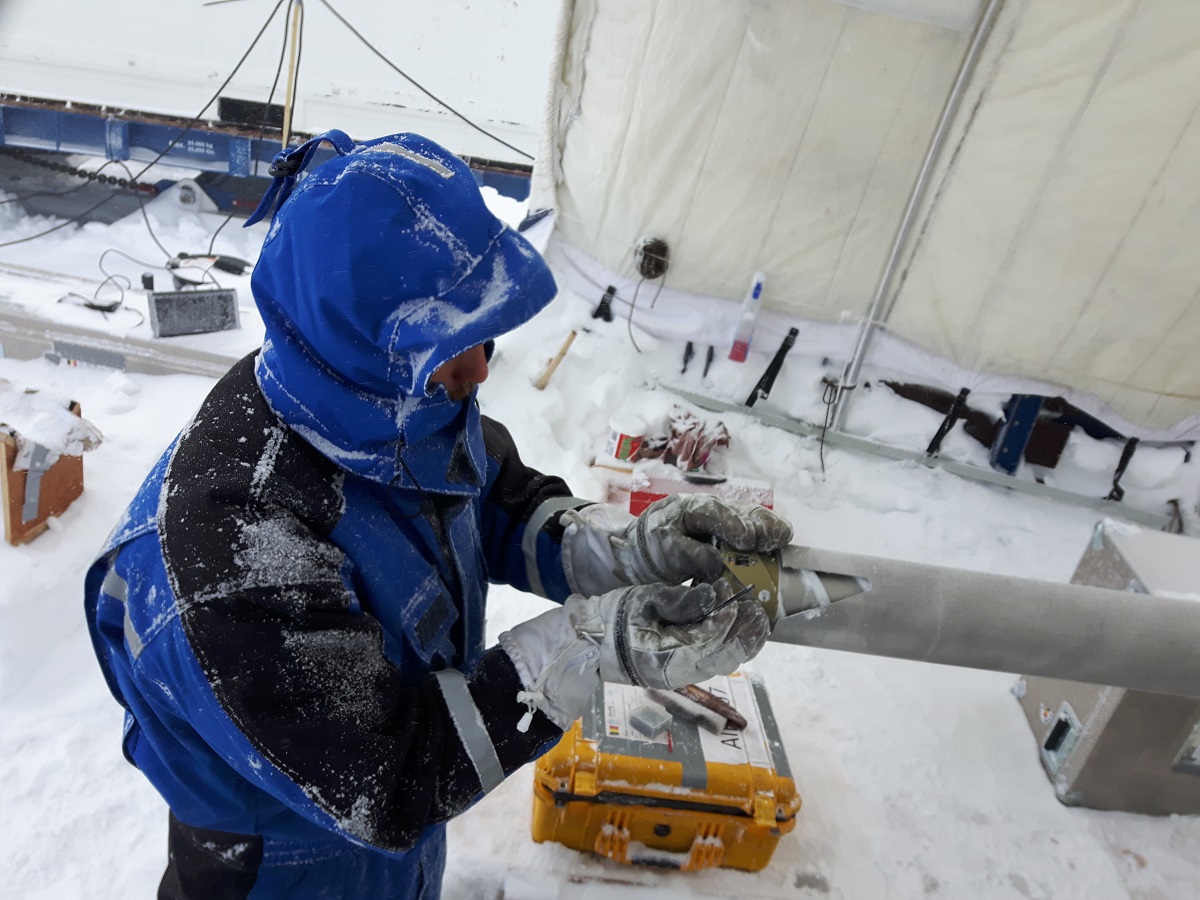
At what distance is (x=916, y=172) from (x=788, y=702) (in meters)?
2.78

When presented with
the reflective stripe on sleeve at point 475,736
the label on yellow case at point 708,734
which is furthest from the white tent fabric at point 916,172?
the reflective stripe on sleeve at point 475,736

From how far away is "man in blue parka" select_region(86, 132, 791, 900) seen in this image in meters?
1.01

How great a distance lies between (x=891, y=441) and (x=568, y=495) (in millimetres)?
3311

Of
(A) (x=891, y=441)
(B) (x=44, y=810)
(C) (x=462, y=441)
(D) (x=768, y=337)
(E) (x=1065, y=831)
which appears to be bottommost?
(B) (x=44, y=810)

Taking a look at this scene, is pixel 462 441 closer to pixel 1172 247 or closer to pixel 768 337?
pixel 768 337

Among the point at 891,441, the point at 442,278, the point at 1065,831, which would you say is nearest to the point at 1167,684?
the point at 1065,831

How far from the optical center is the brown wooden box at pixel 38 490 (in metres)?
2.63

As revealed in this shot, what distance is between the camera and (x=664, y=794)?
2.15 metres

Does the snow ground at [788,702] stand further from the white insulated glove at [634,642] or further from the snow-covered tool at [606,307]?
the white insulated glove at [634,642]

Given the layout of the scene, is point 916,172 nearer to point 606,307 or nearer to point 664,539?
point 606,307

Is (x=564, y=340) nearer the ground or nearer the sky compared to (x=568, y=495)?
nearer the ground

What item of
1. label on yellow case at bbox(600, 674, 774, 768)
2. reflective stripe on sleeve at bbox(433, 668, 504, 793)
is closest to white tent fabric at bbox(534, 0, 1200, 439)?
label on yellow case at bbox(600, 674, 774, 768)

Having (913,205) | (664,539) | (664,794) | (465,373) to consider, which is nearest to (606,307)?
(913,205)

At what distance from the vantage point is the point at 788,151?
3949 millimetres
